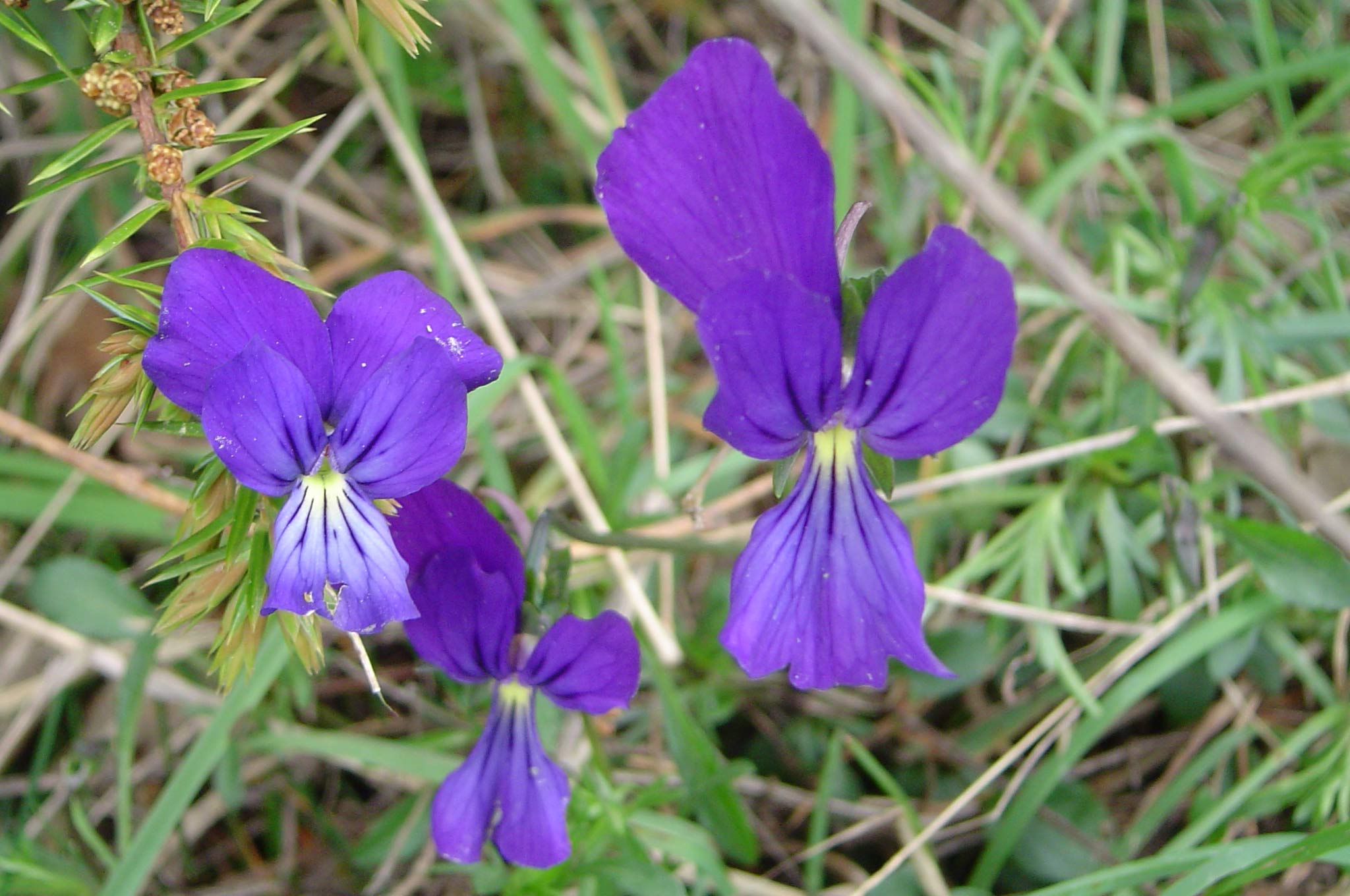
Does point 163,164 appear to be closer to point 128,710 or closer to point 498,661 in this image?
point 498,661

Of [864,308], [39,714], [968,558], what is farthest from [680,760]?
[39,714]

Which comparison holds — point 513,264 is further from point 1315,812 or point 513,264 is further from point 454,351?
point 1315,812

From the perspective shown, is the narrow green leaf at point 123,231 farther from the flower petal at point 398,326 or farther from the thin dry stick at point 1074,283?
the thin dry stick at point 1074,283

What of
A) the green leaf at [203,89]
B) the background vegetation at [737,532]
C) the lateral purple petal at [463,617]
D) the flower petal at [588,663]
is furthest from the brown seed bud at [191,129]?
the flower petal at [588,663]

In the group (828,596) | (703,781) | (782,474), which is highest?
(782,474)

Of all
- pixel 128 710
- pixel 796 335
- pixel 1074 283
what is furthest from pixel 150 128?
pixel 128 710

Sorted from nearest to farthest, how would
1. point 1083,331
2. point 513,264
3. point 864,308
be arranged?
point 864,308, point 1083,331, point 513,264
